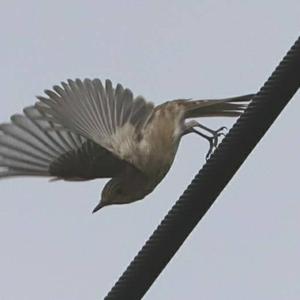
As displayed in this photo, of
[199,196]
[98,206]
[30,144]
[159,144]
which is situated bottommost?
[199,196]

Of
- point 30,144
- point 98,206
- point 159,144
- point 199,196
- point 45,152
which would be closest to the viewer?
point 199,196

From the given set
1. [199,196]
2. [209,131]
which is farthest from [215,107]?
[199,196]

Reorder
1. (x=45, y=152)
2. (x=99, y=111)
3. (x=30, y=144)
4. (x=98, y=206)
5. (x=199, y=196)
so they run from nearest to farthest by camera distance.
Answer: (x=199, y=196), (x=99, y=111), (x=30, y=144), (x=45, y=152), (x=98, y=206)

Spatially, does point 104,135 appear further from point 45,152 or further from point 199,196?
point 199,196

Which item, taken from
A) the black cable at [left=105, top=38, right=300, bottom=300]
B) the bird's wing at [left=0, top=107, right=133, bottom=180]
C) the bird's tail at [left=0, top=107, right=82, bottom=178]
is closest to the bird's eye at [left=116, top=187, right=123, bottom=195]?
the bird's wing at [left=0, top=107, right=133, bottom=180]

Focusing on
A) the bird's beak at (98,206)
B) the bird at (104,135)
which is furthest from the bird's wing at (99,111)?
the bird's beak at (98,206)

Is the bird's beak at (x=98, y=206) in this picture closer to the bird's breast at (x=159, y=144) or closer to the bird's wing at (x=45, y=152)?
the bird's wing at (x=45, y=152)

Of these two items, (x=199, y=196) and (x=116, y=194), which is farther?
(x=116, y=194)
